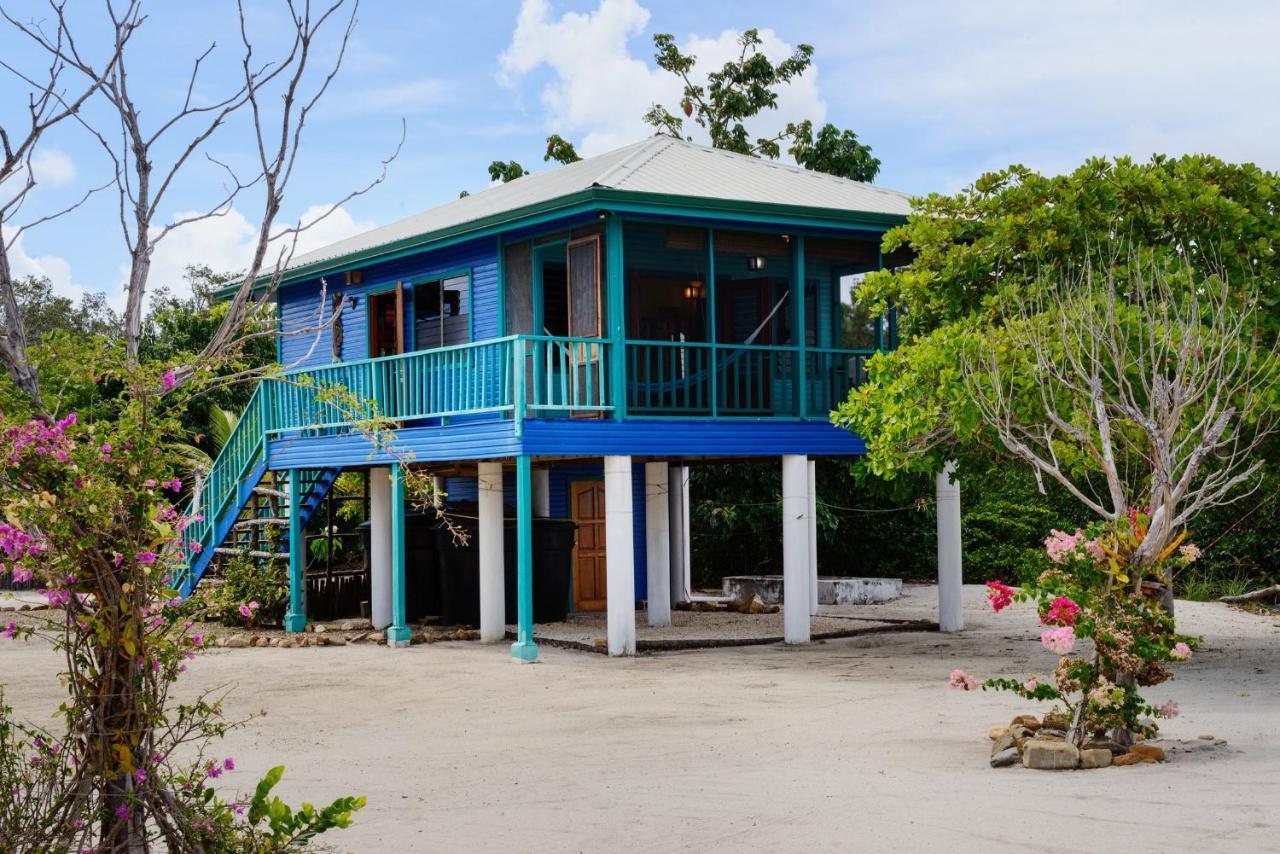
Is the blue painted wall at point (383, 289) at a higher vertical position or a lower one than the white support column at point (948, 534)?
higher

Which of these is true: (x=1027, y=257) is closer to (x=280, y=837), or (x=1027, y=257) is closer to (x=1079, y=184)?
(x=1079, y=184)

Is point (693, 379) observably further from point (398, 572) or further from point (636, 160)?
point (398, 572)

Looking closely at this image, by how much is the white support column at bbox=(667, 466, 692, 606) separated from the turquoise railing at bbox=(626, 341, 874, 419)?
4372 millimetres

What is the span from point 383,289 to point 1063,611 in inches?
508

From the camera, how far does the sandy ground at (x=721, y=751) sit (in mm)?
7410

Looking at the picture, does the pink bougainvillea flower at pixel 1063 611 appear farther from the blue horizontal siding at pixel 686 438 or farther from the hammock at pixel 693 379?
the hammock at pixel 693 379

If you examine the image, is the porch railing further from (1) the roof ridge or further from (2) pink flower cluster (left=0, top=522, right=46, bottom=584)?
(2) pink flower cluster (left=0, top=522, right=46, bottom=584)

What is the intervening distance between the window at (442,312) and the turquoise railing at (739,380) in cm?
225

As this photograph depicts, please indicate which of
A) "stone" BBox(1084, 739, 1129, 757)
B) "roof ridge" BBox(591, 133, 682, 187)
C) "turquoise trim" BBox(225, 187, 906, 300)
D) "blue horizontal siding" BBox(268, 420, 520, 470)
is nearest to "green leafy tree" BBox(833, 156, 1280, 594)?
"turquoise trim" BBox(225, 187, 906, 300)

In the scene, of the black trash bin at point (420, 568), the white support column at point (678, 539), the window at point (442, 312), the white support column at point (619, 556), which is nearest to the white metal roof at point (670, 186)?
the window at point (442, 312)

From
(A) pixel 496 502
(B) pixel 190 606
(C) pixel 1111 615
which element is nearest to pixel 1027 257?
(C) pixel 1111 615

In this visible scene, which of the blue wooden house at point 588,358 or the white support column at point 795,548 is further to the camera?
the white support column at point 795,548

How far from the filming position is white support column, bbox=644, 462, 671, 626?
19641 mm

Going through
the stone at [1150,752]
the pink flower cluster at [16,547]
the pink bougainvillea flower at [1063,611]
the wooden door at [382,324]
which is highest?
the wooden door at [382,324]
